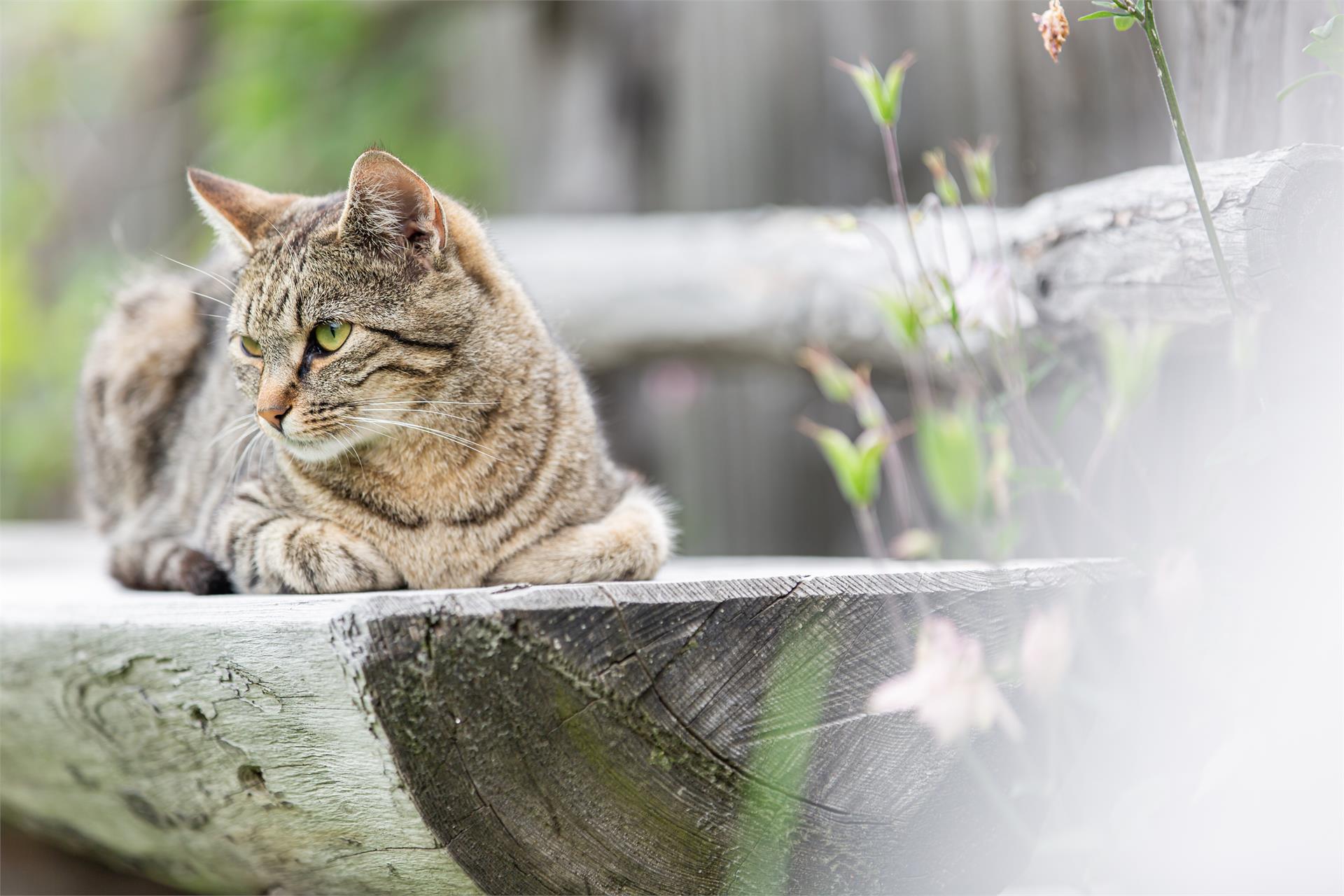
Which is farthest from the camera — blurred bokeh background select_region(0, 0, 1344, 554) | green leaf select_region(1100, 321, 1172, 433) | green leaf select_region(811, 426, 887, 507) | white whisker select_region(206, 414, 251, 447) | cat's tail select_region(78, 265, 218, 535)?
blurred bokeh background select_region(0, 0, 1344, 554)

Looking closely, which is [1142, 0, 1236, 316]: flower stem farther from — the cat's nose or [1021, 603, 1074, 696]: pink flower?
the cat's nose

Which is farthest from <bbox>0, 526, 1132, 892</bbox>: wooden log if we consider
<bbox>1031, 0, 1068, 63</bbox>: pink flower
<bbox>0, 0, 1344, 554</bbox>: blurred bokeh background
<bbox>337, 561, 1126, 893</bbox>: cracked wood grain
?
<bbox>0, 0, 1344, 554</bbox>: blurred bokeh background

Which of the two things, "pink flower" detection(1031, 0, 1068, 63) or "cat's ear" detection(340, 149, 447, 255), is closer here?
"pink flower" detection(1031, 0, 1068, 63)

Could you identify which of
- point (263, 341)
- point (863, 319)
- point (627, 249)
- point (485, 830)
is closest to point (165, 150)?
point (627, 249)

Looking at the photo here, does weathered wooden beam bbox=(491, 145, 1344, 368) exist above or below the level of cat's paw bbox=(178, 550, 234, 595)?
above

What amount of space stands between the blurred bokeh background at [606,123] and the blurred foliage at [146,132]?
2 cm

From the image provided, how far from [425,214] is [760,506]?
3.19m

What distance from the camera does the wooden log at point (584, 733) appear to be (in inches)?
49.0

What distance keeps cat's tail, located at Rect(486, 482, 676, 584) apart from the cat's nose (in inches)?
15.9

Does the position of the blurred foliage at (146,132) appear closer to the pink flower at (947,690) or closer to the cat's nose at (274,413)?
the cat's nose at (274,413)

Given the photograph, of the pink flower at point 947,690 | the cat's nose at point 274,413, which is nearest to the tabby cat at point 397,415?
the cat's nose at point 274,413

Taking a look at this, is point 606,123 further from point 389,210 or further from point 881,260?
point 389,210

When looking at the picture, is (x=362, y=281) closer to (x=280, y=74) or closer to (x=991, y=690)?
(x=991, y=690)

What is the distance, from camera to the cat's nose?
176 cm
